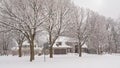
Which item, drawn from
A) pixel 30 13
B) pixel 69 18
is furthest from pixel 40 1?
pixel 69 18

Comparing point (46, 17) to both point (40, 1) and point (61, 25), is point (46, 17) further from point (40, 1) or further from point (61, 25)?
point (61, 25)

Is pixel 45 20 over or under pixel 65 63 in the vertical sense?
over

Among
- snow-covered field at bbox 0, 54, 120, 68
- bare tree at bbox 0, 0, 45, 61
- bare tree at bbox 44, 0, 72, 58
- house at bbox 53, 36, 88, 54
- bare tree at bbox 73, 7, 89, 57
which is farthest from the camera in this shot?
house at bbox 53, 36, 88, 54

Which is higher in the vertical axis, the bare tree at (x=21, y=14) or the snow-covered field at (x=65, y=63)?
the bare tree at (x=21, y=14)

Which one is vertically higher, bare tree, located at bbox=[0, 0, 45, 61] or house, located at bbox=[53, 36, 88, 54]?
bare tree, located at bbox=[0, 0, 45, 61]

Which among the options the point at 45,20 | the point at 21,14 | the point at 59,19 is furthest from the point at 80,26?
the point at 21,14

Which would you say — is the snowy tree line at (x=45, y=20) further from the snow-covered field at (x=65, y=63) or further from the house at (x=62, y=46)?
the house at (x=62, y=46)

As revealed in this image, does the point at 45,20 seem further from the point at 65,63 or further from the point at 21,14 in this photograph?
the point at 65,63

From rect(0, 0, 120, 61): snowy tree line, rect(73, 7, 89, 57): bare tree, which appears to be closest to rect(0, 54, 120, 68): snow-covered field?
rect(0, 0, 120, 61): snowy tree line

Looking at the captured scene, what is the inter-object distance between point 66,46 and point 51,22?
113 ft

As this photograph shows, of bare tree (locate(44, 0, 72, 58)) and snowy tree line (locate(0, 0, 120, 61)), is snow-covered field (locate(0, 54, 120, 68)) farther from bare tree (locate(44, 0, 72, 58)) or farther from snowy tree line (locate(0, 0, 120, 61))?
bare tree (locate(44, 0, 72, 58))

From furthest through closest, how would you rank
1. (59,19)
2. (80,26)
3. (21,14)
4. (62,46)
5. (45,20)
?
1. (62,46)
2. (80,26)
3. (59,19)
4. (45,20)
5. (21,14)

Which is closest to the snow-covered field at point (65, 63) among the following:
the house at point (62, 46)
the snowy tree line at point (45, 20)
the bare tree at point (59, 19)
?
the snowy tree line at point (45, 20)

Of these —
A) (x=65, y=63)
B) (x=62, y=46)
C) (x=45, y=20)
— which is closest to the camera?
(x=65, y=63)
